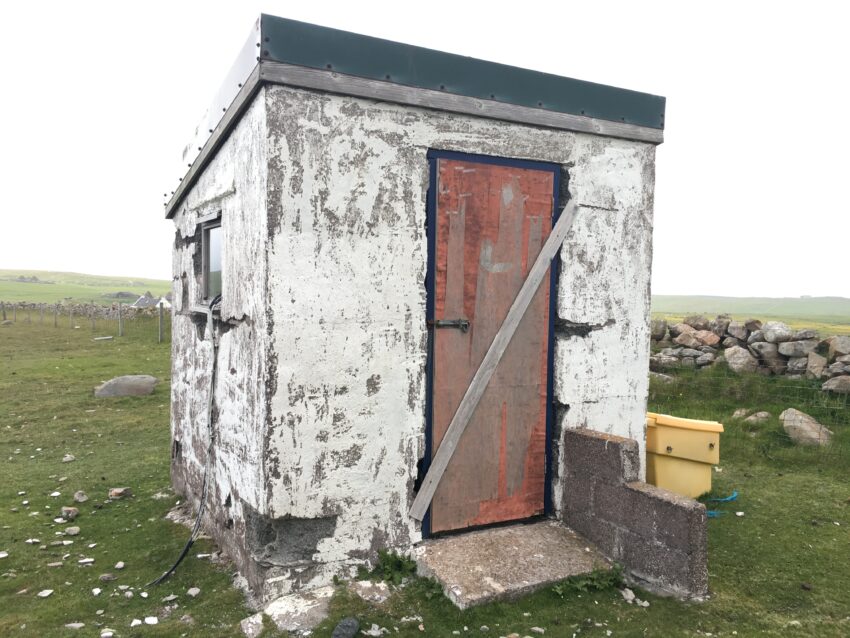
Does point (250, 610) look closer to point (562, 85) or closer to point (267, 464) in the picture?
point (267, 464)

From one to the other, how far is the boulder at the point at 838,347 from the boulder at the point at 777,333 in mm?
629

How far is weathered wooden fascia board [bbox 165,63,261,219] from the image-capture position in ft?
12.2

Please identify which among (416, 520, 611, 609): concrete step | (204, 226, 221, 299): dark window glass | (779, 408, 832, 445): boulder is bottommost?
(416, 520, 611, 609): concrete step

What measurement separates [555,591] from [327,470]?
164cm

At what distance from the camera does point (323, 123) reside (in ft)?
12.3

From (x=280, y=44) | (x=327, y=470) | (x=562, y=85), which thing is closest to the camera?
(x=280, y=44)

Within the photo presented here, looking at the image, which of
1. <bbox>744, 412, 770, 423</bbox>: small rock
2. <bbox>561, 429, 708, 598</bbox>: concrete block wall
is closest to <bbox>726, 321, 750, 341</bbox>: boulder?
<bbox>744, 412, 770, 423</bbox>: small rock

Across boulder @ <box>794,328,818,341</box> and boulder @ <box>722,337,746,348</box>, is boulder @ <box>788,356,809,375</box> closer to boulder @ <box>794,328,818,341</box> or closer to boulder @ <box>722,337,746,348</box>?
boulder @ <box>794,328,818,341</box>

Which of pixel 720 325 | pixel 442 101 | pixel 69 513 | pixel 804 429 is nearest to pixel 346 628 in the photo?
pixel 442 101

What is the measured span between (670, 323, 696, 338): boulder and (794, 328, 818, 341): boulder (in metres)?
1.70

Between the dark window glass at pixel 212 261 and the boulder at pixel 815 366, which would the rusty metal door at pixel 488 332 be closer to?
the dark window glass at pixel 212 261

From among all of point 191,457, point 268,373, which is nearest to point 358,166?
point 268,373

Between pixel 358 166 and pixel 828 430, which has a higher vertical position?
pixel 358 166

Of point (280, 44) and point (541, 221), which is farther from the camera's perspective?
point (541, 221)
